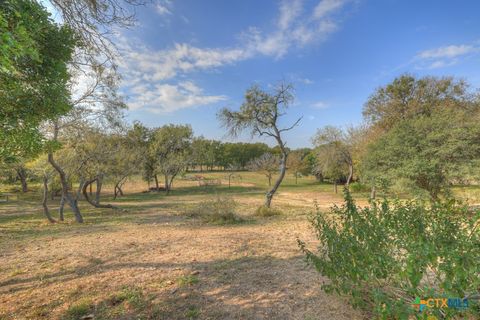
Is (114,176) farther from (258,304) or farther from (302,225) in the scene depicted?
(258,304)

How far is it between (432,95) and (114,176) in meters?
28.3

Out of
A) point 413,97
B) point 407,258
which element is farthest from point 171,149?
point 407,258

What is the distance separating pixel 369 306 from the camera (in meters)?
2.82

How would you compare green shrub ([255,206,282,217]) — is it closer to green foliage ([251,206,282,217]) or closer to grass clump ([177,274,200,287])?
green foliage ([251,206,282,217])

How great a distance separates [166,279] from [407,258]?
391 cm

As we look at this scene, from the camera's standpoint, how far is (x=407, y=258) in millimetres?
1805

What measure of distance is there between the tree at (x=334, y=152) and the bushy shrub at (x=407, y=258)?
2219 centimetres

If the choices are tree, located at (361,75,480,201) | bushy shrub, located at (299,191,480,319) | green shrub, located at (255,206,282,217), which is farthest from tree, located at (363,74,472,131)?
bushy shrub, located at (299,191,480,319)

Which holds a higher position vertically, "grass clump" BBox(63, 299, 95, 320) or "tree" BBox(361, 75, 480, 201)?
"tree" BBox(361, 75, 480, 201)

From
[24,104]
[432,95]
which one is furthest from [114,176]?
[432,95]

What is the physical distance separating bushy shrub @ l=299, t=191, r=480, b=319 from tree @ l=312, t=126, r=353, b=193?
2219cm

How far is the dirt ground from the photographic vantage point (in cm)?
322

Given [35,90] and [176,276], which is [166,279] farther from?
[35,90]

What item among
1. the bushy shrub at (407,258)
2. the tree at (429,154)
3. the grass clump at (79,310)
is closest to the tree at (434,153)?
the tree at (429,154)
